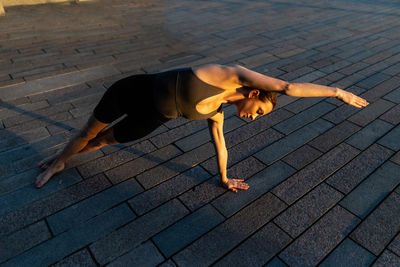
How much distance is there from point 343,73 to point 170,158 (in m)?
4.32

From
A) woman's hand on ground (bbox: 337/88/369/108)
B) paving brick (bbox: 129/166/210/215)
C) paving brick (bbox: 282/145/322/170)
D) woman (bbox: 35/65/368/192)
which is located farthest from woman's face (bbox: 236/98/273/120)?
paving brick (bbox: 282/145/322/170)

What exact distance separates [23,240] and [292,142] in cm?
336

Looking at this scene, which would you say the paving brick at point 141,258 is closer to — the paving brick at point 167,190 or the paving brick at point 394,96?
the paving brick at point 167,190

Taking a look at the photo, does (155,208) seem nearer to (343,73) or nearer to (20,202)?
(20,202)

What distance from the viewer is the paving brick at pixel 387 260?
262 cm

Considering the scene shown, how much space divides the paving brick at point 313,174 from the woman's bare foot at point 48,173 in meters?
2.48

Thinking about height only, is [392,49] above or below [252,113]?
below

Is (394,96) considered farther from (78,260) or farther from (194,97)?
(78,260)

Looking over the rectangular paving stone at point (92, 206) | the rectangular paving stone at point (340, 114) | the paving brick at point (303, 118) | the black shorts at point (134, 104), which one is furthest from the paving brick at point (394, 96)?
the rectangular paving stone at point (92, 206)

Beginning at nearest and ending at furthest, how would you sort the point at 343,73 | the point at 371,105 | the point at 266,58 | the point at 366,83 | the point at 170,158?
the point at 170,158 → the point at 371,105 → the point at 366,83 → the point at 343,73 → the point at 266,58

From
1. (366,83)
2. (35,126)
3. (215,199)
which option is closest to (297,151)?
(215,199)

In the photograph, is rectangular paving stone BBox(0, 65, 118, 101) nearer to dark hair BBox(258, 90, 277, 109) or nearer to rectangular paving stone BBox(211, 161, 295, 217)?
rectangular paving stone BBox(211, 161, 295, 217)

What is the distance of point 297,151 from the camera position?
396 centimetres

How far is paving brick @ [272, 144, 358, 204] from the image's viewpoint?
131 inches
